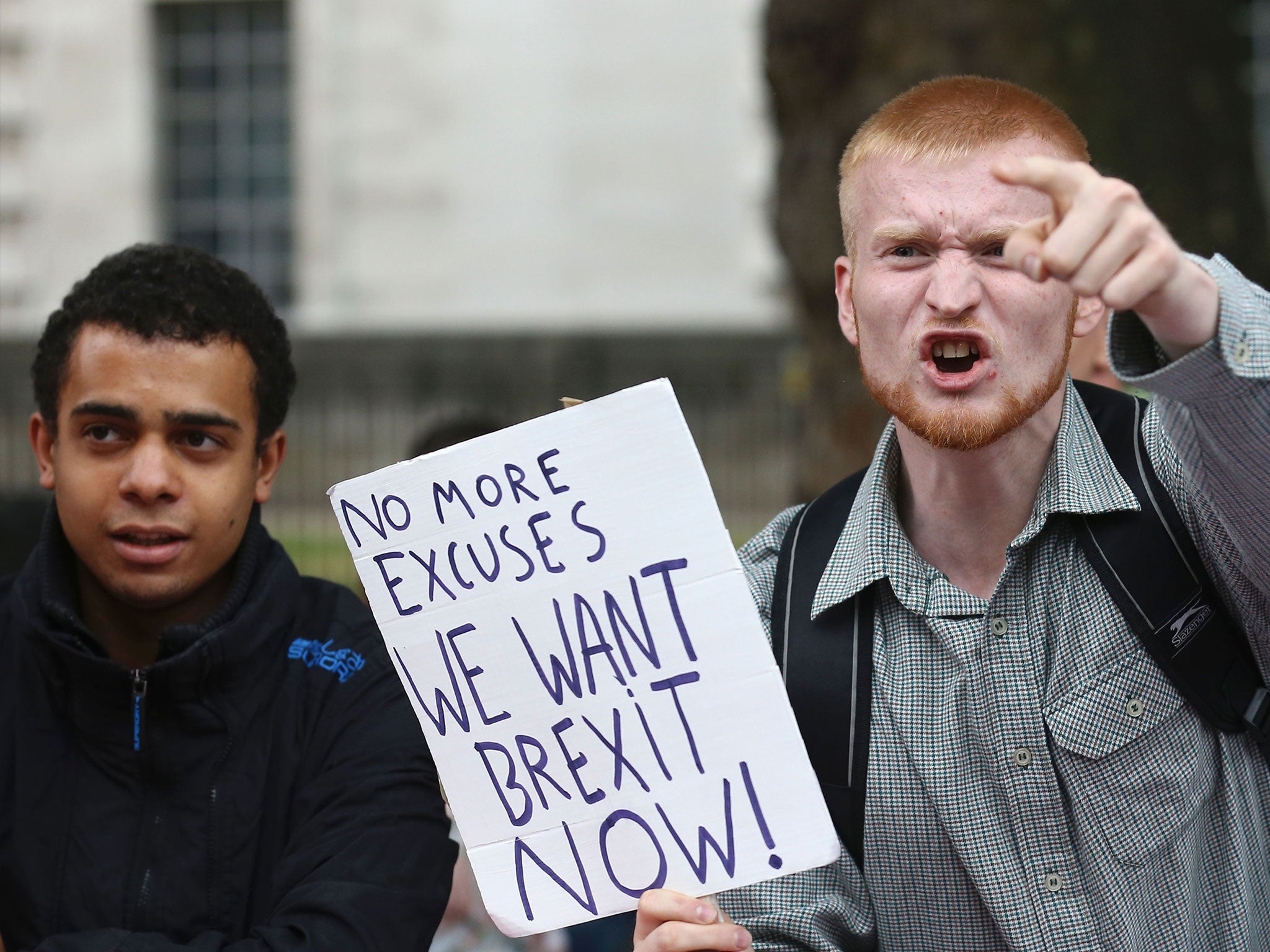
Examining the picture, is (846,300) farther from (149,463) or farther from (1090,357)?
(1090,357)

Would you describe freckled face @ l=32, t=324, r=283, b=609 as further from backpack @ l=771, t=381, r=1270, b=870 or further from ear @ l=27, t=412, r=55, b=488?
backpack @ l=771, t=381, r=1270, b=870

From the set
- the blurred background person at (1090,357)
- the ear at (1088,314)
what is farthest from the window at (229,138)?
the ear at (1088,314)

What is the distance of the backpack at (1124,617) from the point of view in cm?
194

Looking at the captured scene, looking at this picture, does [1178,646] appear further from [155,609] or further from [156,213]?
[156,213]

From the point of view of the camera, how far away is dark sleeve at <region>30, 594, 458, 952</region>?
78.2 inches

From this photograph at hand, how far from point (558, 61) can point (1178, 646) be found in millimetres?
14105

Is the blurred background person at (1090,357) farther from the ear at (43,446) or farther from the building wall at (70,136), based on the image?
the building wall at (70,136)

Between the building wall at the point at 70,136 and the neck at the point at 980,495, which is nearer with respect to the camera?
the neck at the point at 980,495

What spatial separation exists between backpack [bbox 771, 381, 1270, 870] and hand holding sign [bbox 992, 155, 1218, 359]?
19.0 inches

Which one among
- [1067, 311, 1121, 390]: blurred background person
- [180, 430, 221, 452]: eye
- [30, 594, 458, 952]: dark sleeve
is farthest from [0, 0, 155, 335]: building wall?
[30, 594, 458, 952]: dark sleeve

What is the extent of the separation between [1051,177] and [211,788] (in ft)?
4.65

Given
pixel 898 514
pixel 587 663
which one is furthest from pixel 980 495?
pixel 587 663

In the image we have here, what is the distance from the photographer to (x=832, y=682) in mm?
2080

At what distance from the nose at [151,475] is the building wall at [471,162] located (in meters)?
12.8
